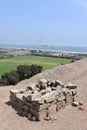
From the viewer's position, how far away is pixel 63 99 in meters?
14.9

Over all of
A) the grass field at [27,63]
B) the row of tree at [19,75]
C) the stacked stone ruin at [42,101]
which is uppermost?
the stacked stone ruin at [42,101]

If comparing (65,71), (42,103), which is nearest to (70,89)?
(42,103)

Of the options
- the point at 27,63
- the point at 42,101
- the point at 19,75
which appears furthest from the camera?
the point at 27,63

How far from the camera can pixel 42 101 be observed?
13367mm

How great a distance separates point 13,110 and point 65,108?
2.59 metres

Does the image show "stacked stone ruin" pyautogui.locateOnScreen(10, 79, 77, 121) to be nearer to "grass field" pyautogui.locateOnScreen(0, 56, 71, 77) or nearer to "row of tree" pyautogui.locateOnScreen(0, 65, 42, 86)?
"row of tree" pyautogui.locateOnScreen(0, 65, 42, 86)

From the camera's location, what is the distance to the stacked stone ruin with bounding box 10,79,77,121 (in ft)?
44.2

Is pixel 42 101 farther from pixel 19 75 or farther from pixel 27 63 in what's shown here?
pixel 27 63

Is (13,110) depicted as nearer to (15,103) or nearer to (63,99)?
(15,103)

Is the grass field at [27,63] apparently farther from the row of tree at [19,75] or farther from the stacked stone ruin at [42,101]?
the stacked stone ruin at [42,101]

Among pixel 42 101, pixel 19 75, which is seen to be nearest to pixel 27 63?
pixel 19 75

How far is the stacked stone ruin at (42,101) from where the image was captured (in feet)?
44.2

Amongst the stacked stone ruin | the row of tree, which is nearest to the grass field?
the row of tree

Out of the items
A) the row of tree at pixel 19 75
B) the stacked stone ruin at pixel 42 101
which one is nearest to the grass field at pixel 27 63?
the row of tree at pixel 19 75
